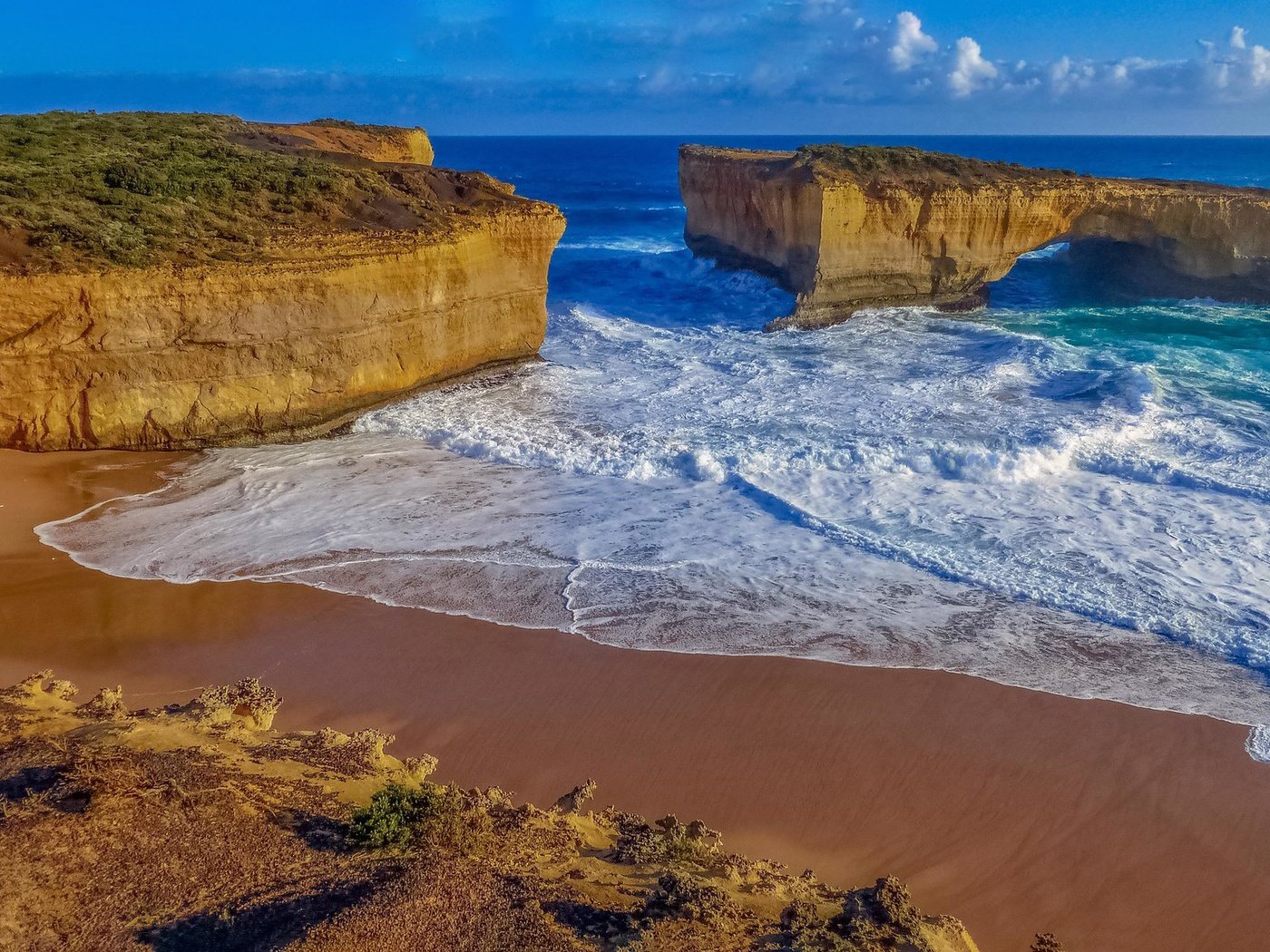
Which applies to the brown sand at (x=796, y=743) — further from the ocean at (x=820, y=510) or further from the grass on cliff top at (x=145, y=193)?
the grass on cliff top at (x=145, y=193)

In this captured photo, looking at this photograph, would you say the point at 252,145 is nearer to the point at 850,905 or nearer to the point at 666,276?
the point at 666,276

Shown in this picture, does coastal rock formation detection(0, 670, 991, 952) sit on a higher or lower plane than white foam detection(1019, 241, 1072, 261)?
lower

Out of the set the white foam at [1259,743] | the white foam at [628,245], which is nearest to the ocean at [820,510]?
the white foam at [1259,743]

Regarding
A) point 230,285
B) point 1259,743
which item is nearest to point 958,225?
point 230,285

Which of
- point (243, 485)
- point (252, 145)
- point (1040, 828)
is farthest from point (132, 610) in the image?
point (252, 145)

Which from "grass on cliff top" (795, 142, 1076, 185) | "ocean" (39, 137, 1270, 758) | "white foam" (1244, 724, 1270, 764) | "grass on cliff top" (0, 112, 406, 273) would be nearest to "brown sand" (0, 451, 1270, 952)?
"white foam" (1244, 724, 1270, 764)

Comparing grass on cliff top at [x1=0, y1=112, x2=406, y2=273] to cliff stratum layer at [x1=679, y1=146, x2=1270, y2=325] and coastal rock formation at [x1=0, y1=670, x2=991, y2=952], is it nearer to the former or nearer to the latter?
coastal rock formation at [x1=0, y1=670, x2=991, y2=952]
